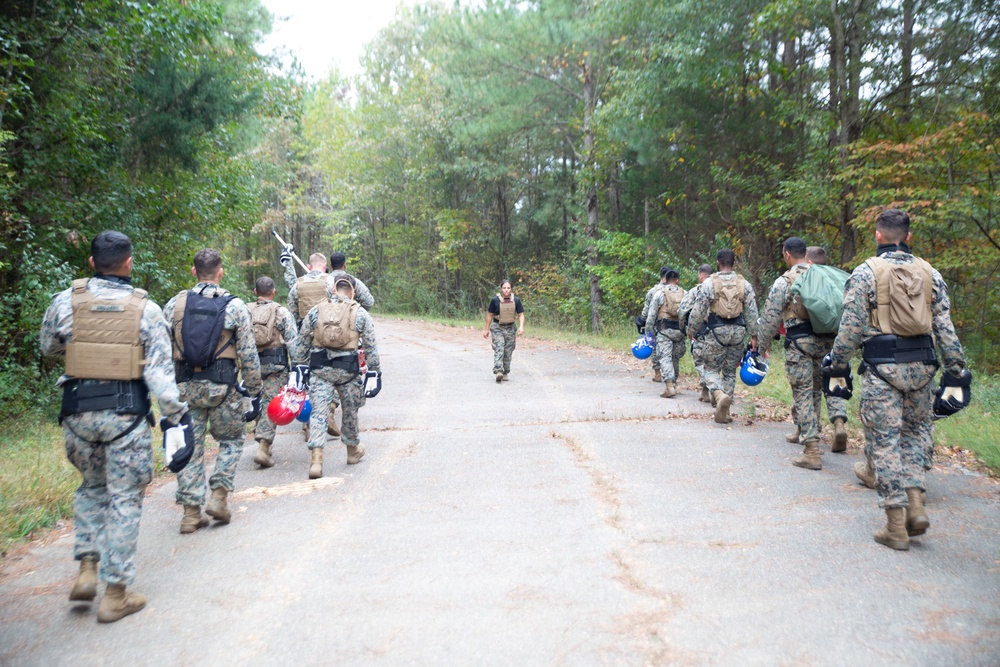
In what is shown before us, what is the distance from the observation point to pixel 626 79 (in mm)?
19328

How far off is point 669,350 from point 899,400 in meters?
6.69

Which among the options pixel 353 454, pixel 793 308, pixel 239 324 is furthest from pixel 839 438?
pixel 239 324

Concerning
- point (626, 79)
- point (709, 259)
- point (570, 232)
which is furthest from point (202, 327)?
point (570, 232)

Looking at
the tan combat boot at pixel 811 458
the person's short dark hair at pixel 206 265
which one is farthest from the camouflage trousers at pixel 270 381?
the tan combat boot at pixel 811 458

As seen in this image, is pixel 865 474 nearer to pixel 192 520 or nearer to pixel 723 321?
pixel 723 321

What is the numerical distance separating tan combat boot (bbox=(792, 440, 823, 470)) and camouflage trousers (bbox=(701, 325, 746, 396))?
7.55 ft

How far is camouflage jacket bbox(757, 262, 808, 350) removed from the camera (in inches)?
281

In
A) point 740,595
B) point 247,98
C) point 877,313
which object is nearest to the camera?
point 740,595

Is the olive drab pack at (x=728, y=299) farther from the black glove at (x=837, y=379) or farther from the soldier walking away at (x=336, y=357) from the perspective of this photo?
the soldier walking away at (x=336, y=357)

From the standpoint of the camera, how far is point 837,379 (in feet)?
18.9

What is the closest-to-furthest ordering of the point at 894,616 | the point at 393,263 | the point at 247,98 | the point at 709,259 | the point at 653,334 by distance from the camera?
the point at 894,616 < the point at 653,334 < the point at 247,98 < the point at 709,259 < the point at 393,263

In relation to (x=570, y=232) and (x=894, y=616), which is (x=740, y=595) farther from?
(x=570, y=232)

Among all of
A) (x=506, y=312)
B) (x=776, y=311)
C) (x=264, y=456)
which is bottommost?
(x=264, y=456)

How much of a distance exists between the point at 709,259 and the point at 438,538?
1792 cm
